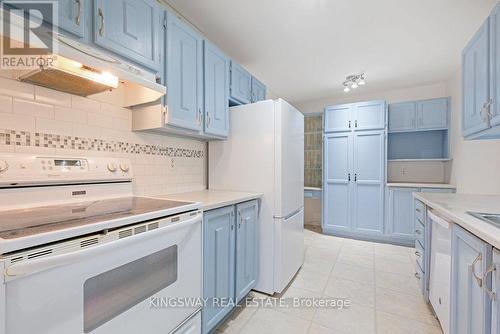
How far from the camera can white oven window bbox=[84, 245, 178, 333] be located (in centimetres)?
79

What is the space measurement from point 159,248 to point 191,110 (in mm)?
1045

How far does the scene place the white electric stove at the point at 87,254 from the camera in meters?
0.62

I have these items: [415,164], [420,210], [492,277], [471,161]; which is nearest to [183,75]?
[492,277]

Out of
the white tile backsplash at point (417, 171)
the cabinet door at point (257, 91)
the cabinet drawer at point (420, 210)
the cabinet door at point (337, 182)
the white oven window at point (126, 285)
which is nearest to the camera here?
the white oven window at point (126, 285)

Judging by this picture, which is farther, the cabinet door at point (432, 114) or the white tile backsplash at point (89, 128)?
the cabinet door at point (432, 114)

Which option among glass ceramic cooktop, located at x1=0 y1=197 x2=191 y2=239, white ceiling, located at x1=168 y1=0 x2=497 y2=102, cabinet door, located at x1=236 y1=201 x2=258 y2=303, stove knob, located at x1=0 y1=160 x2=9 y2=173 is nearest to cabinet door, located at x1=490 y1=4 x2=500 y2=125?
white ceiling, located at x1=168 y1=0 x2=497 y2=102

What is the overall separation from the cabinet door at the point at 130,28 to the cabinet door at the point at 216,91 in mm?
472

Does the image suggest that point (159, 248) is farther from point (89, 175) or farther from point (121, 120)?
point (121, 120)

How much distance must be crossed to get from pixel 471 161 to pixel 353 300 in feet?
7.16

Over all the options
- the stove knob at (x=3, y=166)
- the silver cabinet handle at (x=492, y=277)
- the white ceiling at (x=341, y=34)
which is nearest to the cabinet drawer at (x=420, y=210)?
the silver cabinet handle at (x=492, y=277)

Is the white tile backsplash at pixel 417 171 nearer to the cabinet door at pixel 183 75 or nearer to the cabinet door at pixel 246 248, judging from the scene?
the cabinet door at pixel 246 248

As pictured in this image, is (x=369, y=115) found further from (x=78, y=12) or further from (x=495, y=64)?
(x=78, y=12)

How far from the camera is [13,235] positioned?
0.63m

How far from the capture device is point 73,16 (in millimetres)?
1029
